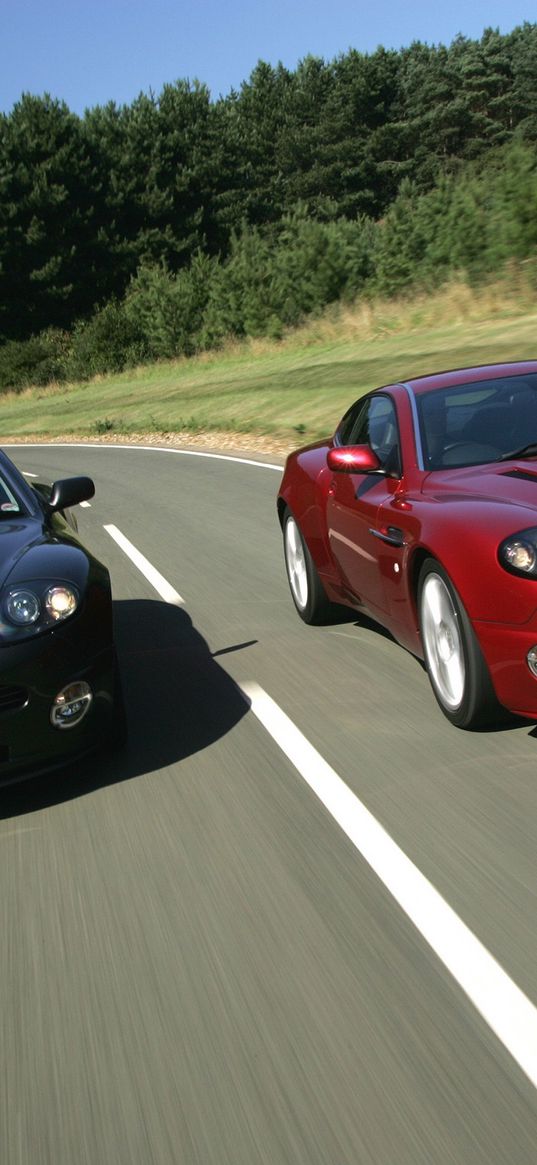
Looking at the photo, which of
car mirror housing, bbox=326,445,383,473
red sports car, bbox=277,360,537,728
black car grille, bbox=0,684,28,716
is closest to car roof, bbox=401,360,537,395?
red sports car, bbox=277,360,537,728

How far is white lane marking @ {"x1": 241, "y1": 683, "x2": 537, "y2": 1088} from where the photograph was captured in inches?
122

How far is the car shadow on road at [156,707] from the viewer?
5.37m

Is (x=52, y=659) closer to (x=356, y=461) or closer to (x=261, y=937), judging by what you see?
(x=261, y=937)

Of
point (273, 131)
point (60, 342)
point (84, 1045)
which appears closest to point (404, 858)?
point (84, 1045)

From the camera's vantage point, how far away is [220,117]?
78.5 m

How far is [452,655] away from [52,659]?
1620 mm

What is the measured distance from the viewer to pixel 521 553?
470 centimetres

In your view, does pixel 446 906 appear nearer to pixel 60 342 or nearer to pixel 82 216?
pixel 60 342

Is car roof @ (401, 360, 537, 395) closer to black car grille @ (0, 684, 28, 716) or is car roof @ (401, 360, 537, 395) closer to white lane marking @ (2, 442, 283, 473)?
black car grille @ (0, 684, 28, 716)

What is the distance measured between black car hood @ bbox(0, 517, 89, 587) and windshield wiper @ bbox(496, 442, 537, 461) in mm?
1915

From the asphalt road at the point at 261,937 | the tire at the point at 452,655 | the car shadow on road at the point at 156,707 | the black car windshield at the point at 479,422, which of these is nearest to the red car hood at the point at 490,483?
the black car windshield at the point at 479,422

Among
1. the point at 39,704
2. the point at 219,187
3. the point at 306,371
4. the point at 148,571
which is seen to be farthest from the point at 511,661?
the point at 219,187

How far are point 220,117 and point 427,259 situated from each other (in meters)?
48.0

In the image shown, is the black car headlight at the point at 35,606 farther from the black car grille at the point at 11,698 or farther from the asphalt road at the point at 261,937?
the asphalt road at the point at 261,937
